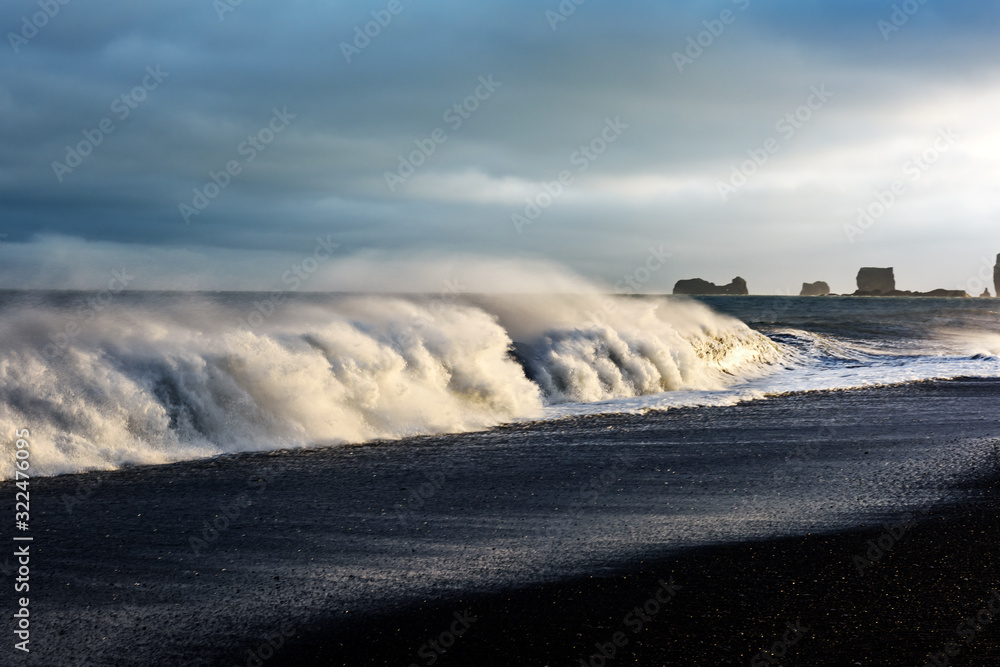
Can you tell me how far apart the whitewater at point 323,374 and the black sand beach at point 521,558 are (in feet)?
4.66

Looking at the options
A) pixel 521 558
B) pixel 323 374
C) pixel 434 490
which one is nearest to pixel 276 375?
pixel 323 374

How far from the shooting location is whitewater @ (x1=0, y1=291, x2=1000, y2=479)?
10.8 meters

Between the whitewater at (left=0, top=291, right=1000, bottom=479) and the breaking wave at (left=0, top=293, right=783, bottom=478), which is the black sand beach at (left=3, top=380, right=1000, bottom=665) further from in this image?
the whitewater at (left=0, top=291, right=1000, bottom=479)

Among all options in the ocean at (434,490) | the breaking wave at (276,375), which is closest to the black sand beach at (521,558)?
the ocean at (434,490)

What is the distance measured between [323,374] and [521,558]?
8052mm

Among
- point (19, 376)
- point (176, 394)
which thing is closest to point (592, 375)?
point (176, 394)

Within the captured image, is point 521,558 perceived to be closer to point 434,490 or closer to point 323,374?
point 434,490

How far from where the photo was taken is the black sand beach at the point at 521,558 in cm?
451

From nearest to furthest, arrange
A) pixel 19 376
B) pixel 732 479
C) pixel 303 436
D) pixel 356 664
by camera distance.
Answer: pixel 356 664 → pixel 732 479 → pixel 19 376 → pixel 303 436

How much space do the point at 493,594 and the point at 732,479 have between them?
14.9 ft

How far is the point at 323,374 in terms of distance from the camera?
13.3m

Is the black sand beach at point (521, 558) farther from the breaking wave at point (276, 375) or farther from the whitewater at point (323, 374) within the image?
the whitewater at point (323, 374)

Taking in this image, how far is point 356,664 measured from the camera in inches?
169

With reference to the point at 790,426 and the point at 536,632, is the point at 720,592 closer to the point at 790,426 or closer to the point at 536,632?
the point at 536,632
